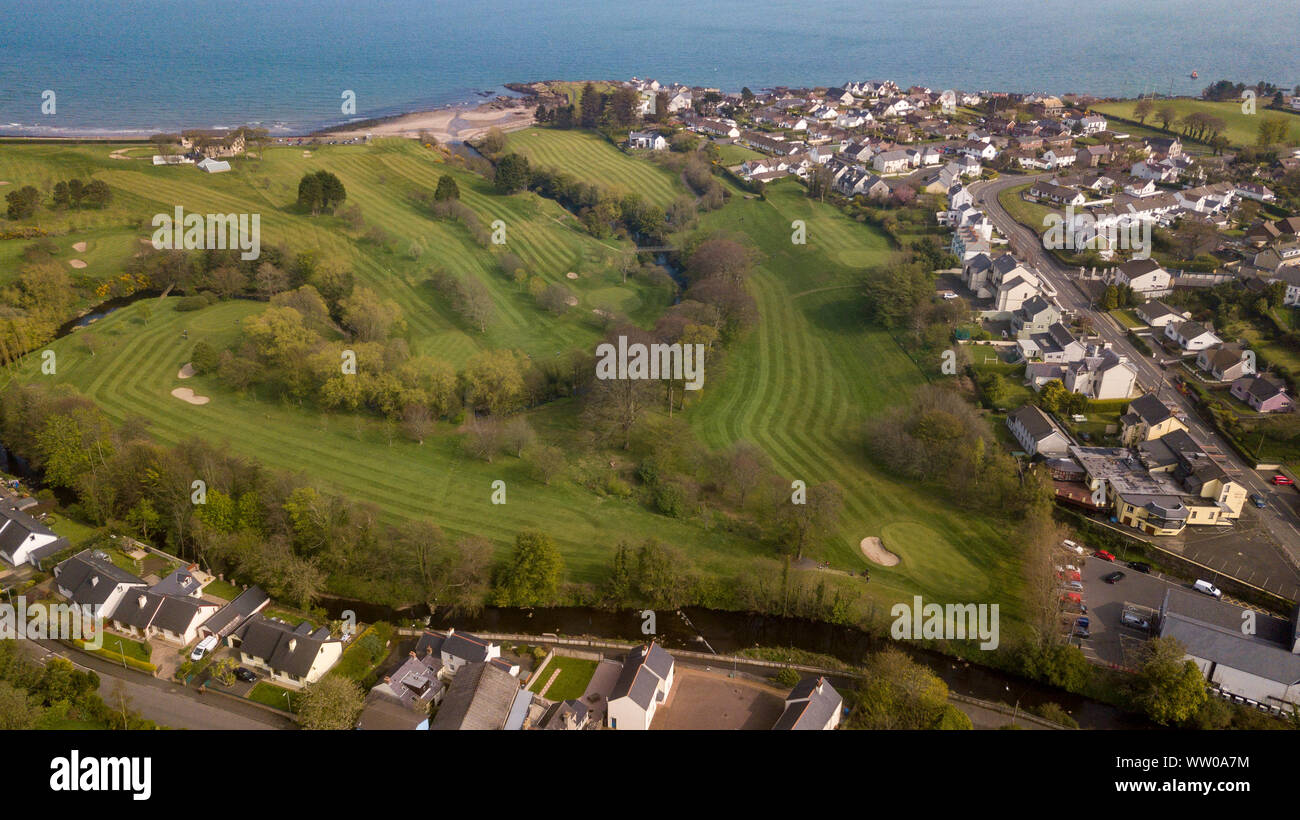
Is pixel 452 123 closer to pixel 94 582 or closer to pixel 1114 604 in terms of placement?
pixel 94 582

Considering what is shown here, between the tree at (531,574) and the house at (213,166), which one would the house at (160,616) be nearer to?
the tree at (531,574)

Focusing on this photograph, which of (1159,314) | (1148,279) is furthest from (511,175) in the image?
(1159,314)

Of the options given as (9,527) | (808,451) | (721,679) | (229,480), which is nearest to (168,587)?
(229,480)

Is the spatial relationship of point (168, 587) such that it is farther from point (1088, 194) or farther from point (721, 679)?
point (1088, 194)

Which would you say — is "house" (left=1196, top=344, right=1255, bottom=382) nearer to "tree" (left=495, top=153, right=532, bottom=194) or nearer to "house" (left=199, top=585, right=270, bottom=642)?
"house" (left=199, top=585, right=270, bottom=642)

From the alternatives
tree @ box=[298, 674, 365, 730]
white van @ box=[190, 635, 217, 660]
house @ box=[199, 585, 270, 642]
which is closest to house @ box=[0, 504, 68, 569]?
house @ box=[199, 585, 270, 642]
